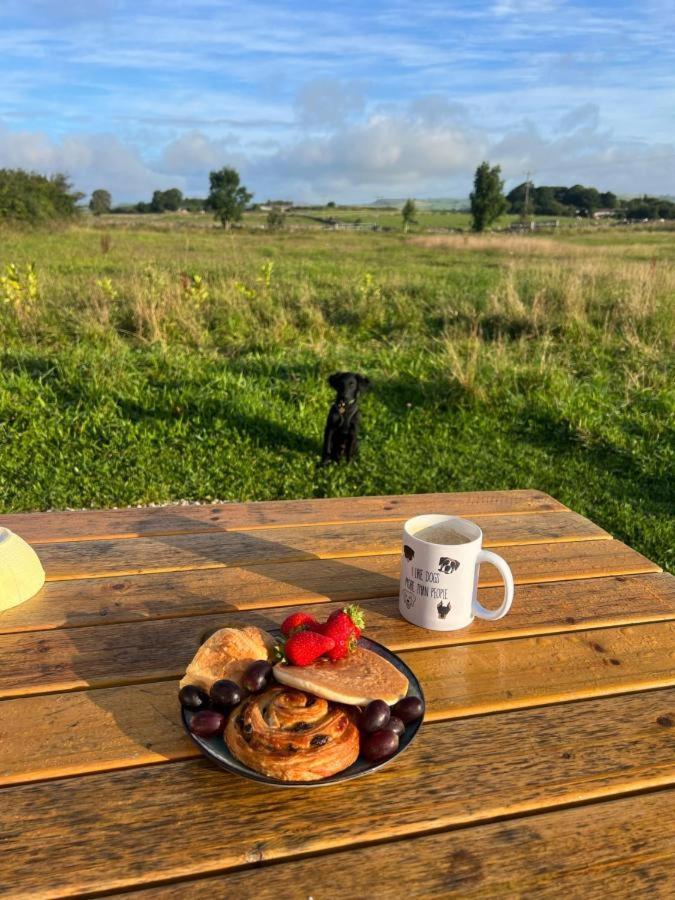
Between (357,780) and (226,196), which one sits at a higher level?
(226,196)

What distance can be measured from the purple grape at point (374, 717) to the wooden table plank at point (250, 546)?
27.5 inches

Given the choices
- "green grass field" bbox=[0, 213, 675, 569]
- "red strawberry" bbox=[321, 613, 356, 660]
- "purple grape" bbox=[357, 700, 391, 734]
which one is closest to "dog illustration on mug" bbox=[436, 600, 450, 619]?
"red strawberry" bbox=[321, 613, 356, 660]

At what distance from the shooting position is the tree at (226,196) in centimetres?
5194

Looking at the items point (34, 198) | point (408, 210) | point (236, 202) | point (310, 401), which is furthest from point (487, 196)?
point (310, 401)

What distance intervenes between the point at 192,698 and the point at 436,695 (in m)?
0.41

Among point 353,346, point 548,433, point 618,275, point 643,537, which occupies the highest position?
point 618,275

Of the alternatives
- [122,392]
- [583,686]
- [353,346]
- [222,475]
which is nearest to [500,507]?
[583,686]

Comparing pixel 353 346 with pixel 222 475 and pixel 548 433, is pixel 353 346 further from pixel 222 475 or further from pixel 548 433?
pixel 222 475

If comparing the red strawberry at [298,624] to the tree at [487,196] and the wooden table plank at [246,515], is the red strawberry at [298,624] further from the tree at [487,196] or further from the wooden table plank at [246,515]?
the tree at [487,196]

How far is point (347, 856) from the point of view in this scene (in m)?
0.85

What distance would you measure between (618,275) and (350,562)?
29.5ft

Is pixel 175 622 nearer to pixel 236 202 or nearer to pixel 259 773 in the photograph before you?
pixel 259 773

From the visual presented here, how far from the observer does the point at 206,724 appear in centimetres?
99

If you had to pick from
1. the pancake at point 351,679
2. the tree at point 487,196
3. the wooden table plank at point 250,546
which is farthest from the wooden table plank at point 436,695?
the tree at point 487,196
